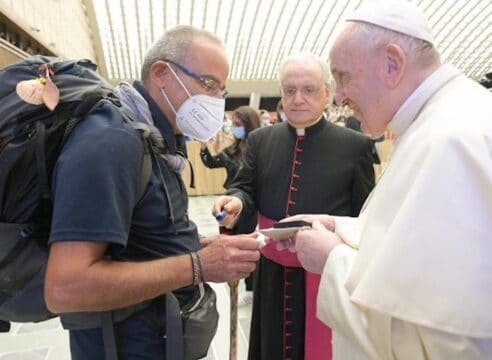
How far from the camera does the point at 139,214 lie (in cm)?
111

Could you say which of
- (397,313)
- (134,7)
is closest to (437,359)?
(397,313)

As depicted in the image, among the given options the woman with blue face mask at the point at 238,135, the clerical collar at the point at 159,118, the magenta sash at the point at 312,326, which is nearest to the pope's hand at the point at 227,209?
the magenta sash at the point at 312,326

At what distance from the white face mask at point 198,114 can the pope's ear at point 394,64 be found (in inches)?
24.4

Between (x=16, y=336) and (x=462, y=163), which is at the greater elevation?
(x=462, y=163)

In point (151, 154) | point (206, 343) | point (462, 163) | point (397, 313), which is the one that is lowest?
point (206, 343)

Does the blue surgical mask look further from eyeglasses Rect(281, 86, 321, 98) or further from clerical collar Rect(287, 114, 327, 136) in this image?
eyeglasses Rect(281, 86, 321, 98)

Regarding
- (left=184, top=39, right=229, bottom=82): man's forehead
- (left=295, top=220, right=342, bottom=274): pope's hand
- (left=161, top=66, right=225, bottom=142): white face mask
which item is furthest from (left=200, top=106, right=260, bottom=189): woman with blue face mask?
(left=295, top=220, right=342, bottom=274): pope's hand

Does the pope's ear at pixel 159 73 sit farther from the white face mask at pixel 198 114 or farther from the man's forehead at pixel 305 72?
the man's forehead at pixel 305 72

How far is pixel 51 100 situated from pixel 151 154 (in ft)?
0.95

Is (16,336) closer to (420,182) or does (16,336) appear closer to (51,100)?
(51,100)

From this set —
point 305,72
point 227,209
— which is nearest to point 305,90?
point 305,72

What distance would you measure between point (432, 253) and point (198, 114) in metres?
0.90

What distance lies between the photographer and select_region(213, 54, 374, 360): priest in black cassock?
6.73 feet

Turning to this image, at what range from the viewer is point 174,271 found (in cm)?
110
